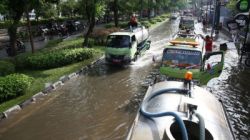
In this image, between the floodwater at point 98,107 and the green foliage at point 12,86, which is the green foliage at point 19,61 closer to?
the green foliage at point 12,86

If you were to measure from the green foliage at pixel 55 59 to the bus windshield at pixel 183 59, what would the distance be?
286 inches

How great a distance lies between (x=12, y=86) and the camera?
827cm

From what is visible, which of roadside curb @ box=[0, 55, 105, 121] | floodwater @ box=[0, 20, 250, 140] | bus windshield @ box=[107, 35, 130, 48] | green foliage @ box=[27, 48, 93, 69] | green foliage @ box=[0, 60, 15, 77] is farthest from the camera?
bus windshield @ box=[107, 35, 130, 48]

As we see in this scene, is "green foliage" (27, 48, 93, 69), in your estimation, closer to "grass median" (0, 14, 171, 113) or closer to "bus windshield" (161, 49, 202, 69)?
"grass median" (0, 14, 171, 113)

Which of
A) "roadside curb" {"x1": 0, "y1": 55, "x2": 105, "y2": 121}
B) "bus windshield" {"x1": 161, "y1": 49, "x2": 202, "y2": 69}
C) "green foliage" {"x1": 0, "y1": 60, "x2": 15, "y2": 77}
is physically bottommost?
"roadside curb" {"x1": 0, "y1": 55, "x2": 105, "y2": 121}

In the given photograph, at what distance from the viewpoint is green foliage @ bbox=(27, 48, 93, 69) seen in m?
11.9

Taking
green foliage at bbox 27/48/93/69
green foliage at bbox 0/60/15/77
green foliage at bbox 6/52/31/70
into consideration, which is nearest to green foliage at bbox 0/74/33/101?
green foliage at bbox 0/60/15/77

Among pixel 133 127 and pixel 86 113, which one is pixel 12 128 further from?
pixel 133 127

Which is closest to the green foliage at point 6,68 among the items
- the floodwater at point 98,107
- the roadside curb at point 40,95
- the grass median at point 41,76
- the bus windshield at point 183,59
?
the grass median at point 41,76

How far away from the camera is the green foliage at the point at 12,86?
803 cm

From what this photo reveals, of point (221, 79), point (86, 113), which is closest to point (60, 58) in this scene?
point (86, 113)

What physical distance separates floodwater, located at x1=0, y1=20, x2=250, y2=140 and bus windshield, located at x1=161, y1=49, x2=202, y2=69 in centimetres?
203

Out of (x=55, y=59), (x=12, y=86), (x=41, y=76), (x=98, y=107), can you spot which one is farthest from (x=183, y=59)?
(x=55, y=59)

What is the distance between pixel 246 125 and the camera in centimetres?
661
